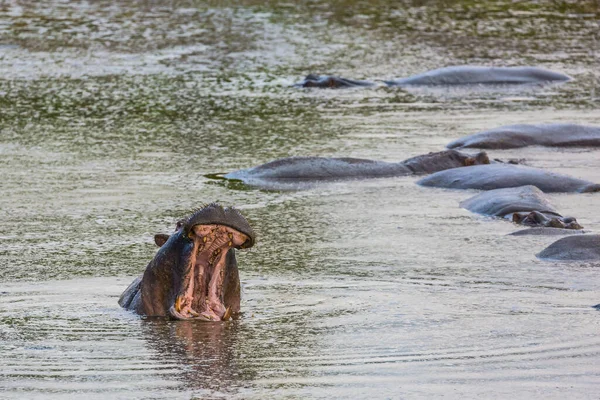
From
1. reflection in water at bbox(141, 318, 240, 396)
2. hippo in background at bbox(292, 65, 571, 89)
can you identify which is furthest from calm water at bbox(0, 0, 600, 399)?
hippo in background at bbox(292, 65, 571, 89)

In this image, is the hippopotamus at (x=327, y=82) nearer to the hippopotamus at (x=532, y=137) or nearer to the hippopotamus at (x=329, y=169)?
the hippopotamus at (x=532, y=137)

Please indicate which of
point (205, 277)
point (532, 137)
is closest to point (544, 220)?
point (205, 277)

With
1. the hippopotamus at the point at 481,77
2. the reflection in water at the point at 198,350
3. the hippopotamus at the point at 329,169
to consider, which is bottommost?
the hippopotamus at the point at 481,77

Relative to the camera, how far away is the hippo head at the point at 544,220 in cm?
845

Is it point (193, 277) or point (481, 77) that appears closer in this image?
point (193, 277)

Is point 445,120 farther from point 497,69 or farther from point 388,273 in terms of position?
point 388,273

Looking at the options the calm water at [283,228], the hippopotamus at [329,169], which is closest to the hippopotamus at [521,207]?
the calm water at [283,228]

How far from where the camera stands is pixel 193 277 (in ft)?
19.5

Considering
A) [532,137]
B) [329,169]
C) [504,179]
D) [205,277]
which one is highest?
[205,277]

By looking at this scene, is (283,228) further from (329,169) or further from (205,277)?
(205,277)

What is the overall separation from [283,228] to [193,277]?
2.79 metres

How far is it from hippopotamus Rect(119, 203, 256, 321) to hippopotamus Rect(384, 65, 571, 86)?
10282 millimetres

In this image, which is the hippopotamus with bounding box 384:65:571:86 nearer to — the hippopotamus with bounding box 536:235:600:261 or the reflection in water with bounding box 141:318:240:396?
the hippopotamus with bounding box 536:235:600:261

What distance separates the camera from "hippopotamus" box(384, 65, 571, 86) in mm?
16266
